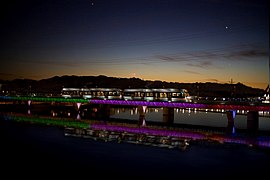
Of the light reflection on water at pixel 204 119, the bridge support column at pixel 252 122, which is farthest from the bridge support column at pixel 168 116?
the bridge support column at pixel 252 122

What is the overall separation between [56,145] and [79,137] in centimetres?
575

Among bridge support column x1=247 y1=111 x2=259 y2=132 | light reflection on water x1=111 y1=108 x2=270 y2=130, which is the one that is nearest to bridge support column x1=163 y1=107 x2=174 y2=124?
light reflection on water x1=111 y1=108 x2=270 y2=130

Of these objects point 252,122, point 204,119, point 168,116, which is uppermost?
point 168,116

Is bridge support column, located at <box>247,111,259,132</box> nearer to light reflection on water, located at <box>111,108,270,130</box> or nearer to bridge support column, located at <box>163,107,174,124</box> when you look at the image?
light reflection on water, located at <box>111,108,270,130</box>

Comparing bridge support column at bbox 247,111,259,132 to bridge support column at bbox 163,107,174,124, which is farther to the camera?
bridge support column at bbox 163,107,174,124

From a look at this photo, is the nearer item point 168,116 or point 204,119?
point 168,116

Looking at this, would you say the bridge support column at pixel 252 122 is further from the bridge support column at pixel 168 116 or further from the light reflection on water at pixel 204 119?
the bridge support column at pixel 168 116

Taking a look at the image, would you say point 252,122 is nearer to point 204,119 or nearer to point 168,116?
point 168,116

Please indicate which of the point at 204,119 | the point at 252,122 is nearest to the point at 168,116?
the point at 204,119

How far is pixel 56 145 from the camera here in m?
37.4

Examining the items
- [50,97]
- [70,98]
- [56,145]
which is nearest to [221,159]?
[56,145]

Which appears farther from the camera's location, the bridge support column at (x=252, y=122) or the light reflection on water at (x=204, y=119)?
the light reflection on water at (x=204, y=119)

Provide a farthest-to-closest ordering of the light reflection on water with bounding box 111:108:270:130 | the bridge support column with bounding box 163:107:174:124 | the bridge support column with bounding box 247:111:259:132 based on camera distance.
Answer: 1. the bridge support column with bounding box 163:107:174:124
2. the light reflection on water with bounding box 111:108:270:130
3. the bridge support column with bounding box 247:111:259:132

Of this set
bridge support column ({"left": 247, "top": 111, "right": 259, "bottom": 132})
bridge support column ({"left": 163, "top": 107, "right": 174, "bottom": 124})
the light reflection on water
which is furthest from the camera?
bridge support column ({"left": 163, "top": 107, "right": 174, "bottom": 124})
